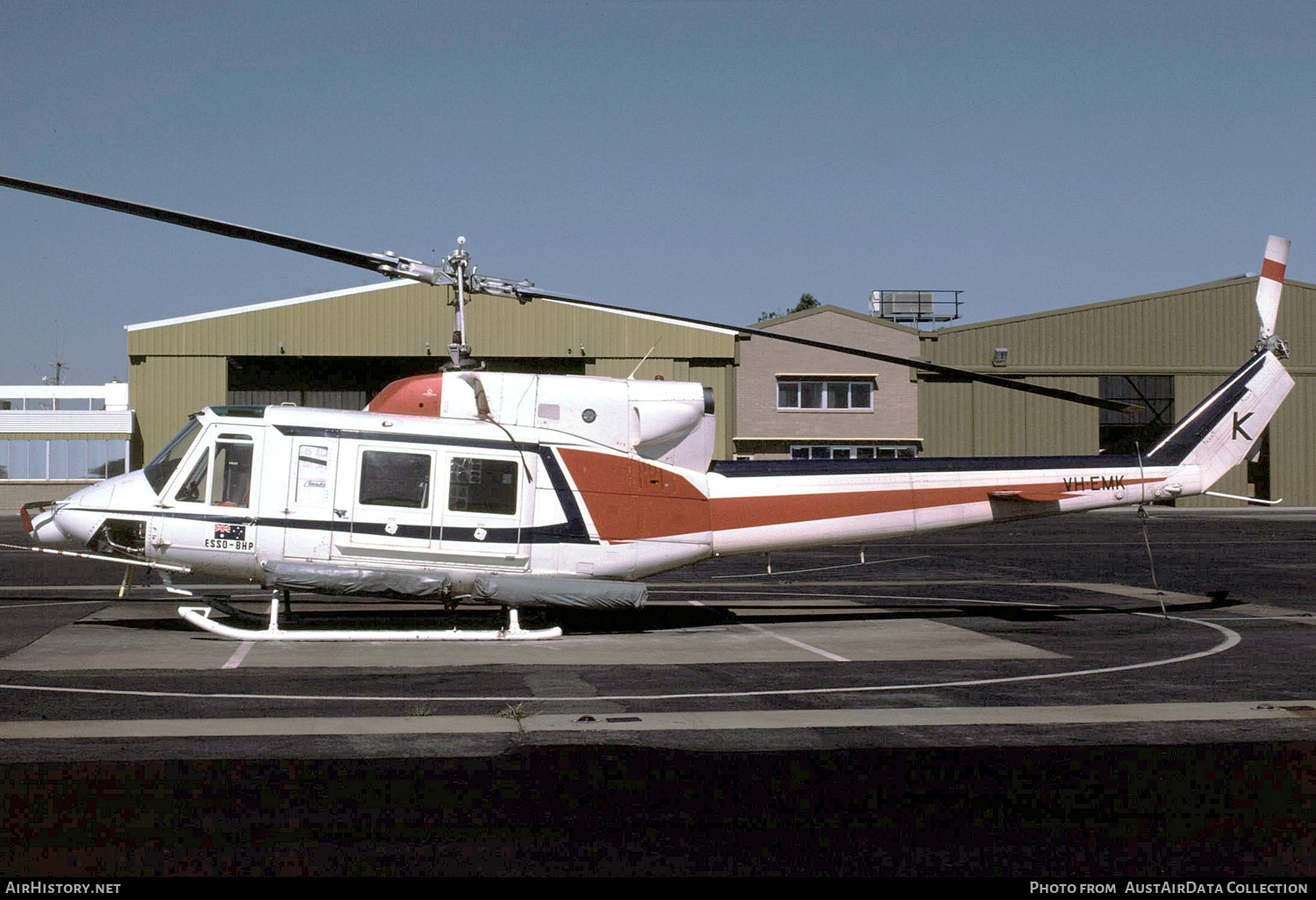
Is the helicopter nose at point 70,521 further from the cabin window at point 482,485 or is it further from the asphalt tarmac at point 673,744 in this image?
the cabin window at point 482,485

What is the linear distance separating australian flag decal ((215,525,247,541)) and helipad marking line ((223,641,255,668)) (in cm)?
123

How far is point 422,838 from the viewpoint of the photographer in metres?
5.96

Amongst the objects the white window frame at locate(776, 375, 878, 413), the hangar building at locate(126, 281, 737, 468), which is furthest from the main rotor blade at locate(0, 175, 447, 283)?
the white window frame at locate(776, 375, 878, 413)

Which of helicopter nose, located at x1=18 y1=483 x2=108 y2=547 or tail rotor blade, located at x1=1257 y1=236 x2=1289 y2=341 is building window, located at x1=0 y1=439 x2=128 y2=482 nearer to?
helicopter nose, located at x1=18 y1=483 x2=108 y2=547

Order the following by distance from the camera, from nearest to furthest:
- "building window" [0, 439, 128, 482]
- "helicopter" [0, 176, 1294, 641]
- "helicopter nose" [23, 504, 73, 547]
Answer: "helicopter" [0, 176, 1294, 641]
"helicopter nose" [23, 504, 73, 547]
"building window" [0, 439, 128, 482]

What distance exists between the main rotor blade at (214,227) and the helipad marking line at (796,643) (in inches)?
248

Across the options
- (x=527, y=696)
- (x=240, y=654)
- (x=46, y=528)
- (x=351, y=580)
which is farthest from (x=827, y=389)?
(x=527, y=696)

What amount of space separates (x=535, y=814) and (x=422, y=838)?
0.72 metres

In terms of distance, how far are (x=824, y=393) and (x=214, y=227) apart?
47.0 m

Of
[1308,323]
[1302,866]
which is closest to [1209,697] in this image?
[1302,866]

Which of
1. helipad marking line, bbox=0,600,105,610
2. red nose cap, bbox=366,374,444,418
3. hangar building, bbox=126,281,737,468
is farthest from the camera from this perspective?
hangar building, bbox=126,281,737,468

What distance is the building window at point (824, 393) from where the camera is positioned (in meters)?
56.2

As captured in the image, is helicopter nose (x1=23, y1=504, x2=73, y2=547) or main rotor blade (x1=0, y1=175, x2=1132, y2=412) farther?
helicopter nose (x1=23, y1=504, x2=73, y2=547)

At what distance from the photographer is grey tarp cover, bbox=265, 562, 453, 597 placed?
44.8 feet
